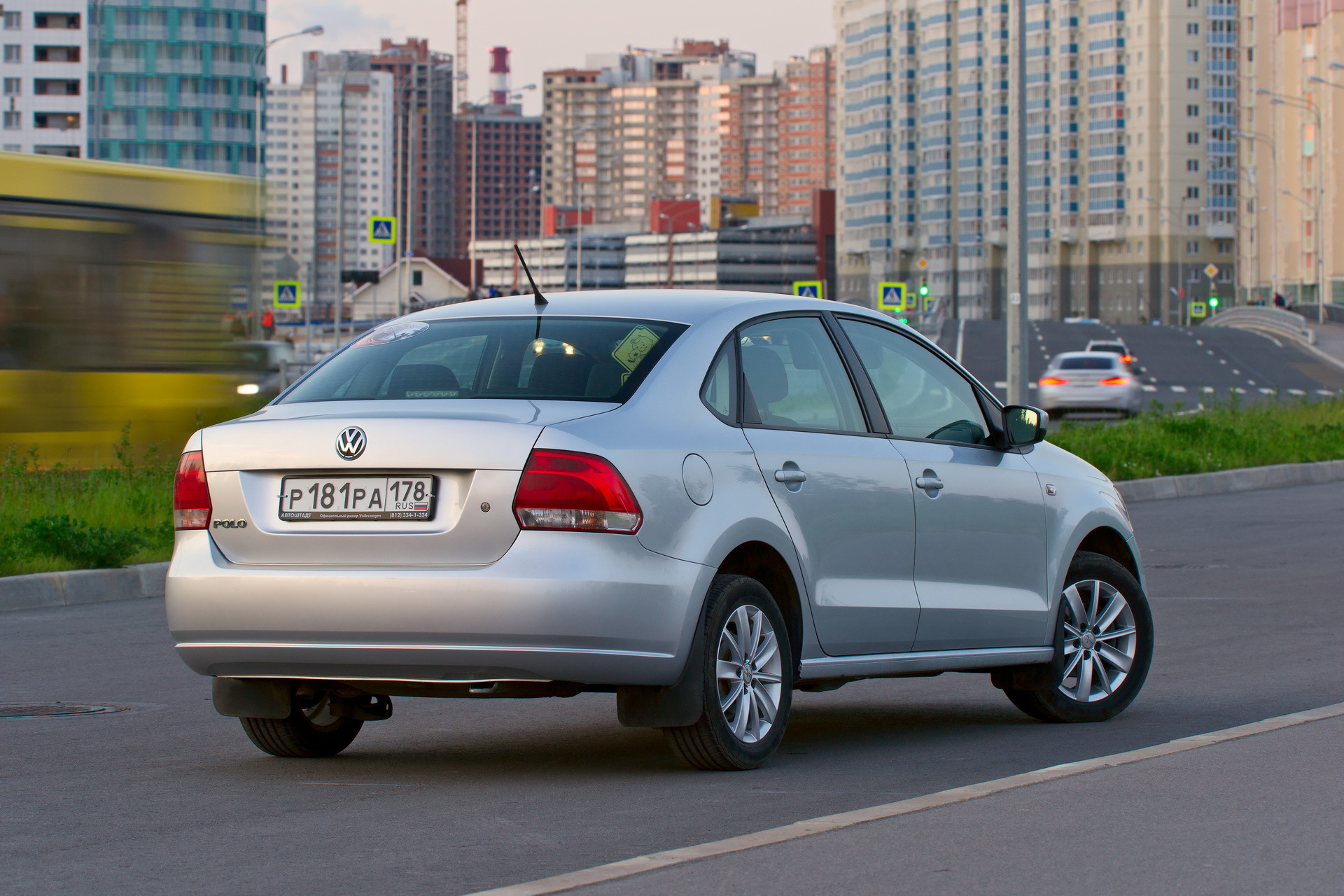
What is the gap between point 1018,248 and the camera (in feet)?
70.9

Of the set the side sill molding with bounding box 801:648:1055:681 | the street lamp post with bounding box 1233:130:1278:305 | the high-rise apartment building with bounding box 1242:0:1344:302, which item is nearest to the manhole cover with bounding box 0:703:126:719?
the side sill molding with bounding box 801:648:1055:681

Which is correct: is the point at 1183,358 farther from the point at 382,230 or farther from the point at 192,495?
the point at 192,495

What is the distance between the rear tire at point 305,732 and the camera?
645 centimetres

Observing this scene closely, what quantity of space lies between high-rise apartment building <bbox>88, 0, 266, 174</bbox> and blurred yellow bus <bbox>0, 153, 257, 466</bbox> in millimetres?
103570

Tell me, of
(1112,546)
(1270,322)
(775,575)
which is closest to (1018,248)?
(1112,546)

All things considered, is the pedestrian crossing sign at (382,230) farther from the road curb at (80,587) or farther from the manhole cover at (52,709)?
the manhole cover at (52,709)

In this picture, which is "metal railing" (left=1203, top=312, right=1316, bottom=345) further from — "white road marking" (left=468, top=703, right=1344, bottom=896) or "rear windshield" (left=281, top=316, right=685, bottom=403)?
"rear windshield" (left=281, top=316, right=685, bottom=403)

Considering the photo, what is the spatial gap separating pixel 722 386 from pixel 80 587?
7.05 m

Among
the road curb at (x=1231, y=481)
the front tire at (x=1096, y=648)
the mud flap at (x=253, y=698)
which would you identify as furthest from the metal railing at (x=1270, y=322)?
the mud flap at (x=253, y=698)

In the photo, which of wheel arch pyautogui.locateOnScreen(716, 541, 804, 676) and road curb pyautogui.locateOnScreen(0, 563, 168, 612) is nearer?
wheel arch pyautogui.locateOnScreen(716, 541, 804, 676)

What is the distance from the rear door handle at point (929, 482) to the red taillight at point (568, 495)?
153 centimetres

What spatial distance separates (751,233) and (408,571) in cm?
19133

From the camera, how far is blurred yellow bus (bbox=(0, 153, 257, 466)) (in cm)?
1697

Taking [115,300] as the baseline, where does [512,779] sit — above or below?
below
